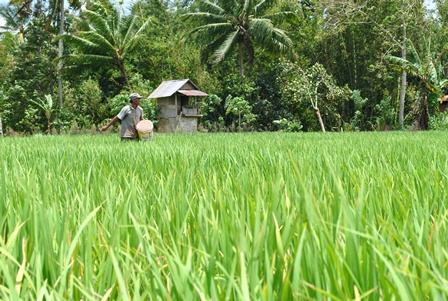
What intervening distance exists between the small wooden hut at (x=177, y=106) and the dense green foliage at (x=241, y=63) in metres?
1.10

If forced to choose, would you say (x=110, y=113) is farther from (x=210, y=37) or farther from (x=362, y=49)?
(x=362, y=49)

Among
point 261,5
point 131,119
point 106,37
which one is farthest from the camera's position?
point 261,5

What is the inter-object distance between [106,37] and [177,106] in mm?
4830

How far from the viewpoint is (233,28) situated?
900 inches

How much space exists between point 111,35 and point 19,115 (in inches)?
252

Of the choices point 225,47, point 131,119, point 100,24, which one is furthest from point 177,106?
point 131,119

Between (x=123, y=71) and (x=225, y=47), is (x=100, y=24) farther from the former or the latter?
(x=225, y=47)

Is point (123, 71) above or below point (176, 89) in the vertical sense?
above

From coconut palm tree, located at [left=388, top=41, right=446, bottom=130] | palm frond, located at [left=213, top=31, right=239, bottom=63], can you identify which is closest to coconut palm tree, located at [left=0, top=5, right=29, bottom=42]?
palm frond, located at [left=213, top=31, right=239, bottom=63]

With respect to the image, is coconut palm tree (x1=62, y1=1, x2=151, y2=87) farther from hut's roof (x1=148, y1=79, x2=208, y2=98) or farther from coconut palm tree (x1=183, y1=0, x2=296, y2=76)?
coconut palm tree (x1=183, y1=0, x2=296, y2=76)

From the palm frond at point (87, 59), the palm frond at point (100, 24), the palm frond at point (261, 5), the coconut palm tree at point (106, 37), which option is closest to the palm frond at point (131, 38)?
the coconut palm tree at point (106, 37)

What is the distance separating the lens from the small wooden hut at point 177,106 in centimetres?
2081

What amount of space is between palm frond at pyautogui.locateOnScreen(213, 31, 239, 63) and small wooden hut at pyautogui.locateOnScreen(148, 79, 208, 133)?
176cm

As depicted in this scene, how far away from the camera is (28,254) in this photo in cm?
72
